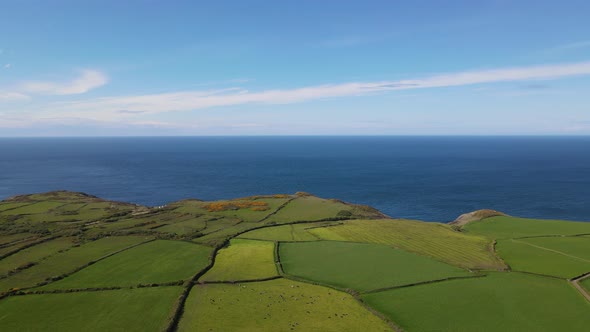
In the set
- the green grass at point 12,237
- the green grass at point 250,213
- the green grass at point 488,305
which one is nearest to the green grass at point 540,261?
the green grass at point 488,305

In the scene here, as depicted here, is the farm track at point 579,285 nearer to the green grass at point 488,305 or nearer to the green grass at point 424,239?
the green grass at point 488,305

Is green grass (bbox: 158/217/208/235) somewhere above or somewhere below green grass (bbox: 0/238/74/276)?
below

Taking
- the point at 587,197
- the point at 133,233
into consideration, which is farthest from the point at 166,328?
the point at 587,197

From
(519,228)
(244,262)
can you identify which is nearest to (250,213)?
(244,262)

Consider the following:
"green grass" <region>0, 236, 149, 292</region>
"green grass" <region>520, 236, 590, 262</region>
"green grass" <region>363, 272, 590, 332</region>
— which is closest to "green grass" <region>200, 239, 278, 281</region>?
"green grass" <region>363, 272, 590, 332</region>

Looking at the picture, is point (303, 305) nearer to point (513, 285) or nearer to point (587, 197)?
point (513, 285)

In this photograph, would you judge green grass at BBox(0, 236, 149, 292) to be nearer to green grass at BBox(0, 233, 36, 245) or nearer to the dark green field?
the dark green field
